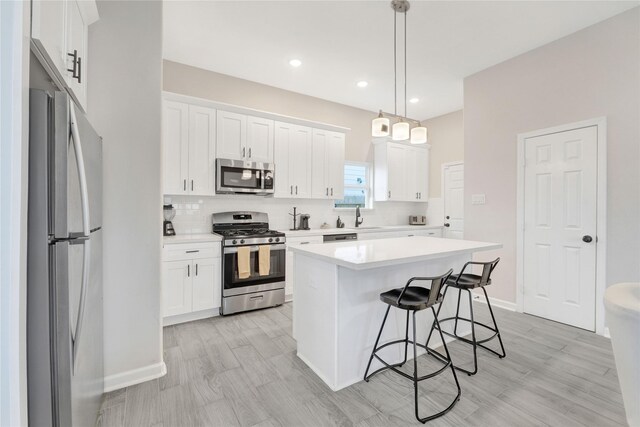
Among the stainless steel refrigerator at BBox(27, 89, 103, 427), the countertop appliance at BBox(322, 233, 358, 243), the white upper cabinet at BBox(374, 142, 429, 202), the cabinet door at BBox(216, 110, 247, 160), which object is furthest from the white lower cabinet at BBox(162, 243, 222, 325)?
the white upper cabinet at BBox(374, 142, 429, 202)

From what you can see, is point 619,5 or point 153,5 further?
point 619,5

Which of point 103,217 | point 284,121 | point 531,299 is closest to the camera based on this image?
point 103,217

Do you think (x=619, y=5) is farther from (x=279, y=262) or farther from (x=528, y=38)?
(x=279, y=262)

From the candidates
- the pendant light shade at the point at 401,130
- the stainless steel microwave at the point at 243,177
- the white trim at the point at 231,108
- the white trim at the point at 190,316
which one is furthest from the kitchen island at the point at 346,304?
the white trim at the point at 231,108

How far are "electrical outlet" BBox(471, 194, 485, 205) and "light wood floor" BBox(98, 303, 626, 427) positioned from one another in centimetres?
182

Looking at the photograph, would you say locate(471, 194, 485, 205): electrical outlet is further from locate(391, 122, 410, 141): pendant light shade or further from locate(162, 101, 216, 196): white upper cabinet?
locate(162, 101, 216, 196): white upper cabinet

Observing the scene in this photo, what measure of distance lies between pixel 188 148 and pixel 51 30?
2.38 m

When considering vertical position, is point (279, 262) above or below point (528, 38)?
below

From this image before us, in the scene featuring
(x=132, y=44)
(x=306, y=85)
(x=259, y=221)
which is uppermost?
(x=306, y=85)

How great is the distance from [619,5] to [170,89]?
15.7ft

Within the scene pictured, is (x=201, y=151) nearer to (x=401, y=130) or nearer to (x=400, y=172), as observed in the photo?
(x=401, y=130)

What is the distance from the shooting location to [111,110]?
6.61 ft

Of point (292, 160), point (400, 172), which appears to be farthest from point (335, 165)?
point (400, 172)

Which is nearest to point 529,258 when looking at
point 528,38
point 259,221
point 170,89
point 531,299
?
point 531,299
